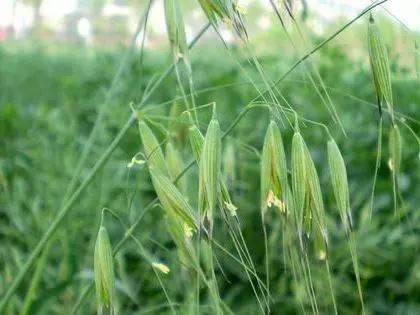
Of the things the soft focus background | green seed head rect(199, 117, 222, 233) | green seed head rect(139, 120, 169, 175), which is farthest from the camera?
the soft focus background

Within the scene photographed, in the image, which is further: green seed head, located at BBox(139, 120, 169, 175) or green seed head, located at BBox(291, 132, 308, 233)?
green seed head, located at BBox(139, 120, 169, 175)

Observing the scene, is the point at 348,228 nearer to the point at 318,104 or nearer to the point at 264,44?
the point at 318,104

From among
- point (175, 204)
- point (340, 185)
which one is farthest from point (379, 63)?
point (175, 204)

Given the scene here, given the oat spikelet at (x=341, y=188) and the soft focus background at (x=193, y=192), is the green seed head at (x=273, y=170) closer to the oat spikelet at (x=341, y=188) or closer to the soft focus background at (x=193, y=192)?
the oat spikelet at (x=341, y=188)

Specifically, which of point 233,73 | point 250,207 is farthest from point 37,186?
point 233,73

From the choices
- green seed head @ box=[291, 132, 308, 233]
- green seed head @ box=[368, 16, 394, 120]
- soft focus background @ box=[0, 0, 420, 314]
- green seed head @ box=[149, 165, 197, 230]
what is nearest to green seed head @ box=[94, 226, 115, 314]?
green seed head @ box=[149, 165, 197, 230]

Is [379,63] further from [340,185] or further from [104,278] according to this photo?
[104,278]

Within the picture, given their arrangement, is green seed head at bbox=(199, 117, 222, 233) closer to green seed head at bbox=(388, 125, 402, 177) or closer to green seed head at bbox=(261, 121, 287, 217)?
green seed head at bbox=(261, 121, 287, 217)

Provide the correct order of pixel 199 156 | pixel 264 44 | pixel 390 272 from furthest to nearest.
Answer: pixel 264 44
pixel 390 272
pixel 199 156

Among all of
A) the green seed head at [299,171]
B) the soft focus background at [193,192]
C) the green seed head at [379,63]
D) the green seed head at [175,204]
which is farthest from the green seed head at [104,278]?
the soft focus background at [193,192]
